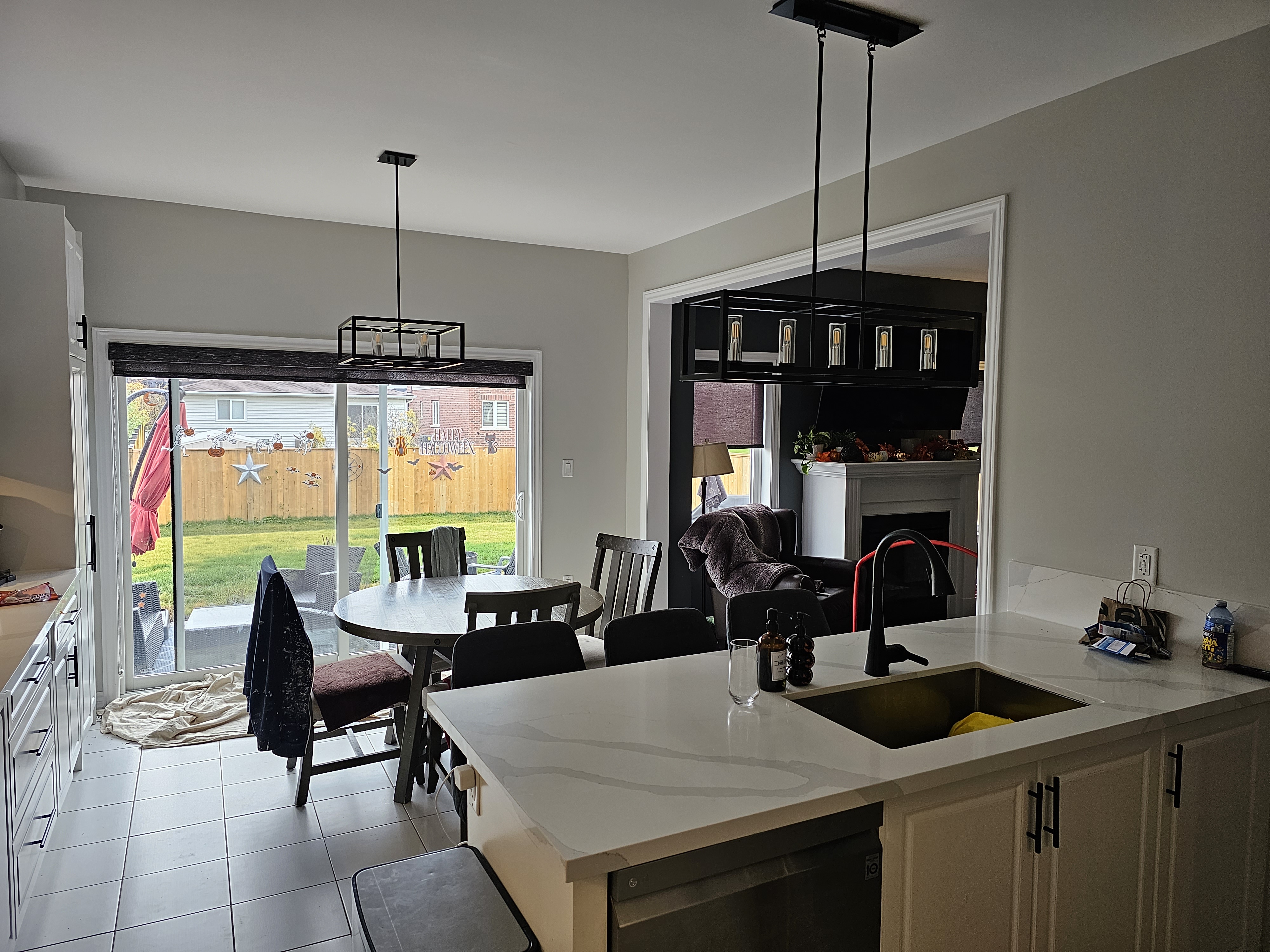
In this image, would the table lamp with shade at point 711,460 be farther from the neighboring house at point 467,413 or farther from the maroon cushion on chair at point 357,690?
the maroon cushion on chair at point 357,690

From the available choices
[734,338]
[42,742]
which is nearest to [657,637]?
[734,338]

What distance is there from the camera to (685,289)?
502 cm

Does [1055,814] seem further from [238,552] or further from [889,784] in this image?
[238,552]

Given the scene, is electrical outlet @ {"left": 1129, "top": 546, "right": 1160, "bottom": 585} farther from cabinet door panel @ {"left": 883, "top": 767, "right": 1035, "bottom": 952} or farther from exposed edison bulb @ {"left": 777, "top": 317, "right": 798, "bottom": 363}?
exposed edison bulb @ {"left": 777, "top": 317, "right": 798, "bottom": 363}

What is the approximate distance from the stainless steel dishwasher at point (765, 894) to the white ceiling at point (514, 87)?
2.00 meters

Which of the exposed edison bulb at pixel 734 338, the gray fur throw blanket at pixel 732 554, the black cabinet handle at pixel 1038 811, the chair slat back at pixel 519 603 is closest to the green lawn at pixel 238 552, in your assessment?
the gray fur throw blanket at pixel 732 554

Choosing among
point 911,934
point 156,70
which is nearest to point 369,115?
point 156,70

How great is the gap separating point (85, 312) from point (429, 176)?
6.29 feet

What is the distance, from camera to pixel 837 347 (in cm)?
210

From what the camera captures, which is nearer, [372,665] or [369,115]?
[369,115]

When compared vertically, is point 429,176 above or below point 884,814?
above

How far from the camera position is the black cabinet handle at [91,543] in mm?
3994

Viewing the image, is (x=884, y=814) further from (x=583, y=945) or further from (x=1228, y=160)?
(x=1228, y=160)

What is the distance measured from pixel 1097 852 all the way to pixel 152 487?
180 inches
